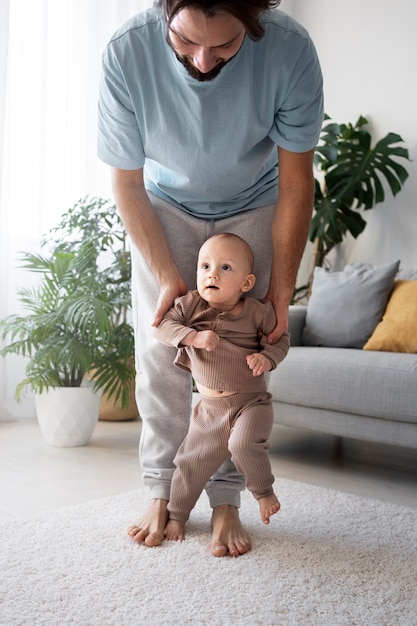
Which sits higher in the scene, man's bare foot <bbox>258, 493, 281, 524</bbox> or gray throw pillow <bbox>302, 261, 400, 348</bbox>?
gray throw pillow <bbox>302, 261, 400, 348</bbox>

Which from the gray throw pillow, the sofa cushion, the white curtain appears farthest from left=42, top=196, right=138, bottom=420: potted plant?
the gray throw pillow

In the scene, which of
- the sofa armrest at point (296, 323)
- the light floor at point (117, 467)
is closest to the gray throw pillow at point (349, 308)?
the sofa armrest at point (296, 323)

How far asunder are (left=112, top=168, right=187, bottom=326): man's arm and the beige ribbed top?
5 centimetres

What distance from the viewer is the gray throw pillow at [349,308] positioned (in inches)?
131

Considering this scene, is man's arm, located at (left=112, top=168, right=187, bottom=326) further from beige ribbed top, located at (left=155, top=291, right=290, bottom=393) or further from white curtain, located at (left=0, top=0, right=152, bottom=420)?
white curtain, located at (left=0, top=0, right=152, bottom=420)

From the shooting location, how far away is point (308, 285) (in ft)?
14.9

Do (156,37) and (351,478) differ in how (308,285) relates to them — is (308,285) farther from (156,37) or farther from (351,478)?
(156,37)

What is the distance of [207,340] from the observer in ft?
Answer: 5.34

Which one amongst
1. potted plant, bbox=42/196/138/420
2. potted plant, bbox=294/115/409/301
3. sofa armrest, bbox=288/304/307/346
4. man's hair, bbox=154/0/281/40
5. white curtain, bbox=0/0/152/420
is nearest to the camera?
man's hair, bbox=154/0/281/40

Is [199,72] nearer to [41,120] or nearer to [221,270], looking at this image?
[221,270]

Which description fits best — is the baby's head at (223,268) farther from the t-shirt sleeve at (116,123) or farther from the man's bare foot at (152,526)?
the man's bare foot at (152,526)

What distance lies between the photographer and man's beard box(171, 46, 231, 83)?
154 cm

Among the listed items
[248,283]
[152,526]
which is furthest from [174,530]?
[248,283]

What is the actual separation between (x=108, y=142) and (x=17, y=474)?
1.31 meters
